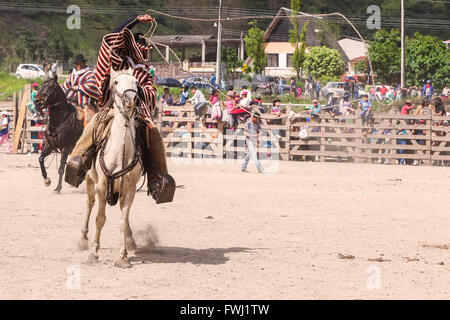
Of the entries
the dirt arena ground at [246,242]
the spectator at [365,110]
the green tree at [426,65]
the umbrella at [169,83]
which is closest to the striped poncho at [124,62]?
the dirt arena ground at [246,242]

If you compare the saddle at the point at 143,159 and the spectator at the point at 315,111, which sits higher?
the spectator at the point at 315,111

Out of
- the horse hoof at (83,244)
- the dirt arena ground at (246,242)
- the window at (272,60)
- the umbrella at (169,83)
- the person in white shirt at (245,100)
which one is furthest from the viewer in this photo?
the window at (272,60)

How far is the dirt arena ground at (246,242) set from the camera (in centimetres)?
852

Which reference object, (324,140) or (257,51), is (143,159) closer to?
(324,140)

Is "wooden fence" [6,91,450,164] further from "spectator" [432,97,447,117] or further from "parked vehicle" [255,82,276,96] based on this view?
"parked vehicle" [255,82,276,96]

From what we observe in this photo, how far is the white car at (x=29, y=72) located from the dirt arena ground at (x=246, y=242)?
43.8 m

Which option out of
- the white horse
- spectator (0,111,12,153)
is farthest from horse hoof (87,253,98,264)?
spectator (0,111,12,153)

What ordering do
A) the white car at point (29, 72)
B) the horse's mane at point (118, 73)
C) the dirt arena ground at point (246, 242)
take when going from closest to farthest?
the dirt arena ground at point (246, 242), the horse's mane at point (118, 73), the white car at point (29, 72)

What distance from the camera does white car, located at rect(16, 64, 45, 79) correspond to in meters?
63.1

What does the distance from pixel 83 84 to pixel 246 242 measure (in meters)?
3.20

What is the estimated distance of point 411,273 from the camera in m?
9.58

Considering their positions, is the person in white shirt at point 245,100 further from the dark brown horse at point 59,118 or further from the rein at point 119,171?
the rein at point 119,171

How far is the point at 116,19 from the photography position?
109 meters
